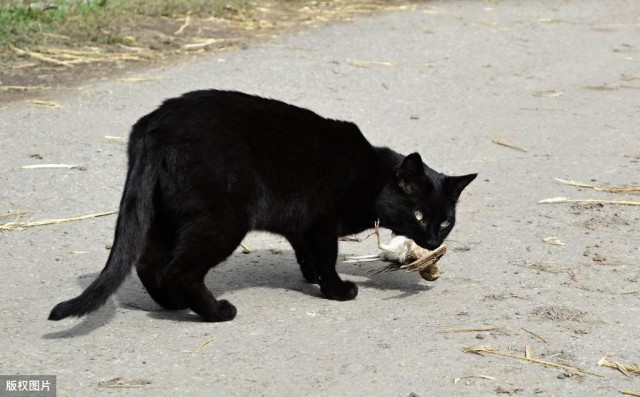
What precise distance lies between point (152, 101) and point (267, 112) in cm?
326

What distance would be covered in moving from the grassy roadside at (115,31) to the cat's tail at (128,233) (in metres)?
3.88

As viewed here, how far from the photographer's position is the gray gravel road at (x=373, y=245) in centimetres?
429

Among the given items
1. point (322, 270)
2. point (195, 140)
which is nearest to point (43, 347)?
point (195, 140)

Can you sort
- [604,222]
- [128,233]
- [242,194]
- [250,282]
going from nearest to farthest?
[128,233]
[242,194]
[250,282]
[604,222]

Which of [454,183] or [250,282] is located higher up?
[454,183]

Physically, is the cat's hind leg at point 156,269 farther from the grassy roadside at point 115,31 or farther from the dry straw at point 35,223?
the grassy roadside at point 115,31

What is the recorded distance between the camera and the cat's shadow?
4945 millimetres

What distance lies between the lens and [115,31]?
9.94 meters

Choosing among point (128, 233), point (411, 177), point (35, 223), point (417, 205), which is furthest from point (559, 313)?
point (35, 223)

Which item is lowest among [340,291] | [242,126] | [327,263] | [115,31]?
[340,291]

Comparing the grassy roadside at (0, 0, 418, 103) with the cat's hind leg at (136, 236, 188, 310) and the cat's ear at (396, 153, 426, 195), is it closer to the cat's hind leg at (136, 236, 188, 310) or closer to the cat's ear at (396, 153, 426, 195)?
the cat's hind leg at (136, 236, 188, 310)

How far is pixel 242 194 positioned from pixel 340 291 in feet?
2.57

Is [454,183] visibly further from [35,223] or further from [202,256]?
[35,223]

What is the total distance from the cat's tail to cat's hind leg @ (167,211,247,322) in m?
0.20
